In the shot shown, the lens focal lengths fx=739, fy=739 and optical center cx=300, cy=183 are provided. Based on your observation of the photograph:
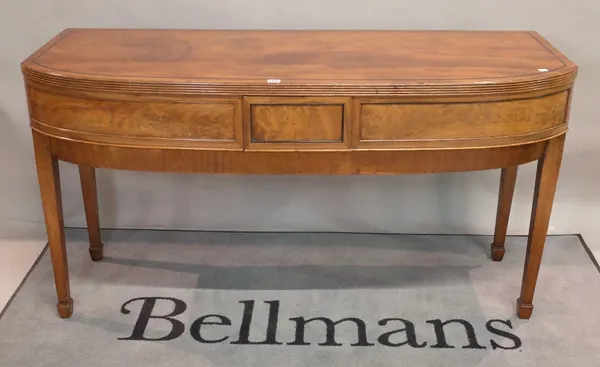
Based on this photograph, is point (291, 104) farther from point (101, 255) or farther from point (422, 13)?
point (101, 255)

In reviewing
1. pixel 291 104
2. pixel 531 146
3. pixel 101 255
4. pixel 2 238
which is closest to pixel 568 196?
pixel 531 146

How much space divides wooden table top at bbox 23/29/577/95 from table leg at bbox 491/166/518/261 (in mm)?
476

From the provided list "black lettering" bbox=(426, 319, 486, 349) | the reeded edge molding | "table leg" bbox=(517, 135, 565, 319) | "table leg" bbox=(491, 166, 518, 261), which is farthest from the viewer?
"table leg" bbox=(491, 166, 518, 261)

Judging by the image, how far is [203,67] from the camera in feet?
6.30

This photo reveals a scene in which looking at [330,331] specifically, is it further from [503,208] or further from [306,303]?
[503,208]

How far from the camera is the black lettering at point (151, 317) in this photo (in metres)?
Result: 2.19

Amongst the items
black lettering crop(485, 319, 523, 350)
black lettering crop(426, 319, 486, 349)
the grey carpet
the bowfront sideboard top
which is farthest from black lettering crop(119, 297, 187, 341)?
black lettering crop(485, 319, 523, 350)

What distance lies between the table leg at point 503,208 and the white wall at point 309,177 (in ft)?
0.61

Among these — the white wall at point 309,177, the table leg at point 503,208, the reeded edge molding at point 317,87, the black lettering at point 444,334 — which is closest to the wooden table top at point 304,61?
the reeded edge molding at point 317,87

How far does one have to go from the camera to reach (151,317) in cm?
228

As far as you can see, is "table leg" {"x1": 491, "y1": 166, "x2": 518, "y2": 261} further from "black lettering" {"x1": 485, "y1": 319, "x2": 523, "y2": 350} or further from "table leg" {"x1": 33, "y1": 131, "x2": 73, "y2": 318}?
"table leg" {"x1": 33, "y1": 131, "x2": 73, "y2": 318}

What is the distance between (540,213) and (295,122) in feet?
2.61

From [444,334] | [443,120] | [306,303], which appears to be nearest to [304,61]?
[443,120]

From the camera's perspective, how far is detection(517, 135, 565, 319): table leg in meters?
2.03
